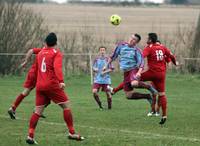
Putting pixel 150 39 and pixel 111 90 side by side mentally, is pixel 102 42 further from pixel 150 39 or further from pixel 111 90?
pixel 150 39

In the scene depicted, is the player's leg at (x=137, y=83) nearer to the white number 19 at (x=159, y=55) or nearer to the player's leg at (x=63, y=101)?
the white number 19 at (x=159, y=55)

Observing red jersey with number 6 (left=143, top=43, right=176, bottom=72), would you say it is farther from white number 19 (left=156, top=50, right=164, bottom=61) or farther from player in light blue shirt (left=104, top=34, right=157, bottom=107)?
player in light blue shirt (left=104, top=34, right=157, bottom=107)

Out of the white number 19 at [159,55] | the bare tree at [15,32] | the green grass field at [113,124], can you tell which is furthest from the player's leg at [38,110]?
the bare tree at [15,32]

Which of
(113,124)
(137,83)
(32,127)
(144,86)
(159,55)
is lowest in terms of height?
(113,124)

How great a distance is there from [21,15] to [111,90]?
1582 centimetres

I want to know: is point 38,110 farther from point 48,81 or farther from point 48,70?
point 48,70

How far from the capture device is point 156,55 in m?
18.2

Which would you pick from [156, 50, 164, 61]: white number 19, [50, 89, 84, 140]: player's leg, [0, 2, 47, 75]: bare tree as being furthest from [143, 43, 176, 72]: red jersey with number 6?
[0, 2, 47, 75]: bare tree

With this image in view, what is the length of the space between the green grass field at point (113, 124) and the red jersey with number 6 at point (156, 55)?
131 cm

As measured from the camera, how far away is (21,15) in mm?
36250

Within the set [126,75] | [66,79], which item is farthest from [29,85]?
[66,79]

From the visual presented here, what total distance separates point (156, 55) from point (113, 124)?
197 centimetres

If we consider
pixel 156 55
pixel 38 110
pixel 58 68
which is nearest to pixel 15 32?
pixel 156 55

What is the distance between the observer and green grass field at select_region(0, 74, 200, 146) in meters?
14.7
